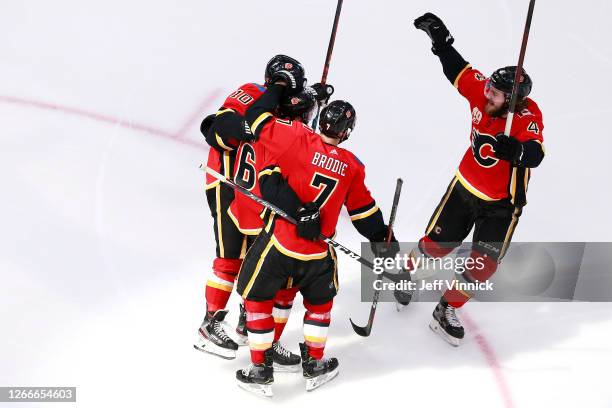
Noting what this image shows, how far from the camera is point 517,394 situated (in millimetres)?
3232

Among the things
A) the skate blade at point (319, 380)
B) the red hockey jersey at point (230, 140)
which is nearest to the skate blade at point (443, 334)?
the skate blade at point (319, 380)

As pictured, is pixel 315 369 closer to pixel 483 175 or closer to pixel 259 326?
pixel 259 326

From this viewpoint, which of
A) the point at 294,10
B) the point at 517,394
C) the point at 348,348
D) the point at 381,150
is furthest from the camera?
the point at 294,10

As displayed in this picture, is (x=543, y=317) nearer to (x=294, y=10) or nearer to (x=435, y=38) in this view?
(x=435, y=38)

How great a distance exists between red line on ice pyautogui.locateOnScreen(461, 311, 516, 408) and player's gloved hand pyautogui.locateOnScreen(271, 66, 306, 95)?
1447mm

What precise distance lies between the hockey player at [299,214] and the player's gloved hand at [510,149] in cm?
55

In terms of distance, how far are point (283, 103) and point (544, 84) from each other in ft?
9.06

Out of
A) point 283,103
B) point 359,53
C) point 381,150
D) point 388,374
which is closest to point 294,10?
point 359,53

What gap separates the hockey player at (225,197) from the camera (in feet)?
9.98

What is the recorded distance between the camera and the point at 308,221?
2.78m

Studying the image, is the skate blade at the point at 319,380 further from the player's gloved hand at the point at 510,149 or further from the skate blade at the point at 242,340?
the player's gloved hand at the point at 510,149

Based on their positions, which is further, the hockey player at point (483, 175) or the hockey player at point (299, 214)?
the hockey player at point (483, 175)

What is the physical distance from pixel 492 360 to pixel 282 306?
101 cm

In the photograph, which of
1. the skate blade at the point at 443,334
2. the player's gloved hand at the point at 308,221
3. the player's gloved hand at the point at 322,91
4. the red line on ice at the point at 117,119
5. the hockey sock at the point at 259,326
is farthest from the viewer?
the red line on ice at the point at 117,119
